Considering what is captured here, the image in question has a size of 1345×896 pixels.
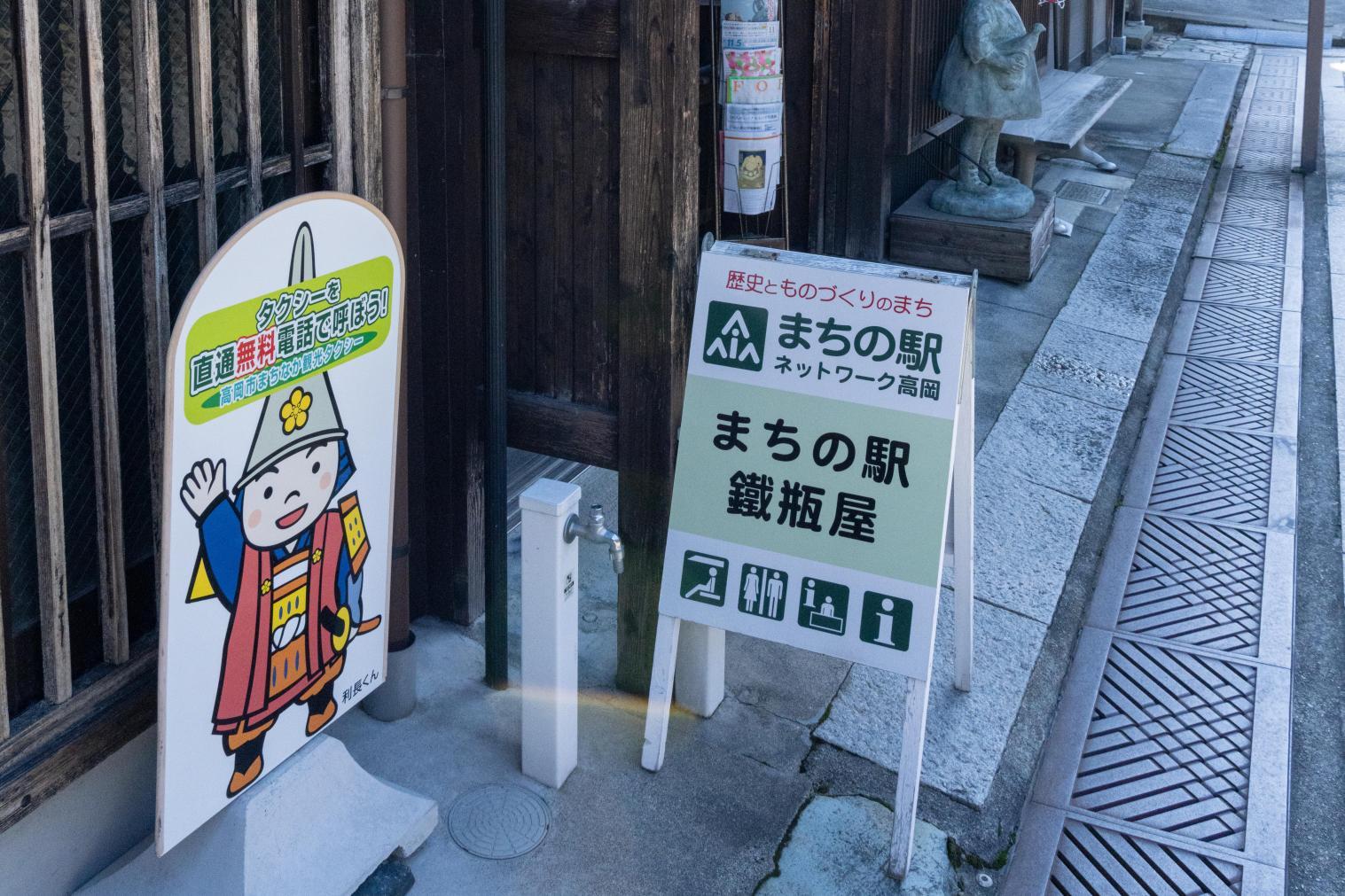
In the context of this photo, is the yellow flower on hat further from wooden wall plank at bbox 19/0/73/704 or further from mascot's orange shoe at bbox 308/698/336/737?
mascot's orange shoe at bbox 308/698/336/737

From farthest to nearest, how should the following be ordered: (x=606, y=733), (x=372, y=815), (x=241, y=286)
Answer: (x=606, y=733) → (x=372, y=815) → (x=241, y=286)

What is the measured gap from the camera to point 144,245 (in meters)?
3.41

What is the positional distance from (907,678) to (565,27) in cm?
232

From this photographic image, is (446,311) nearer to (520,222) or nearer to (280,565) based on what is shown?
(520,222)

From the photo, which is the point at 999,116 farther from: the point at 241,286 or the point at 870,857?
the point at 241,286

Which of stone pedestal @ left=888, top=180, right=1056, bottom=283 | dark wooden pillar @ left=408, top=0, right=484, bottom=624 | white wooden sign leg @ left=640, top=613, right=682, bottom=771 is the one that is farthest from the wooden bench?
white wooden sign leg @ left=640, top=613, right=682, bottom=771

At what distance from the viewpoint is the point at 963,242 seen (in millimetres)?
9273

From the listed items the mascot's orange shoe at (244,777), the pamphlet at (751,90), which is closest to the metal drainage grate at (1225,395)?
the pamphlet at (751,90)

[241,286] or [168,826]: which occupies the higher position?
[241,286]

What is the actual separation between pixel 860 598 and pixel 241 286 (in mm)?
2043

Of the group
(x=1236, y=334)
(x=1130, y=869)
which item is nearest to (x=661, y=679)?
(x=1130, y=869)

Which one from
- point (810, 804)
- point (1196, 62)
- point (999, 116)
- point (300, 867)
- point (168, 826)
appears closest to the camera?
point (168, 826)

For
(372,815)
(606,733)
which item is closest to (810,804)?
(606,733)

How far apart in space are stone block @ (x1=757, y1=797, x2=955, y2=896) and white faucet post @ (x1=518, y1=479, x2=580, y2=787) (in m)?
0.80
